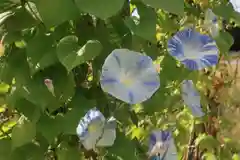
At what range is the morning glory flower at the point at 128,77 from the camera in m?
0.74

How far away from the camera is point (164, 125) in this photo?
1174 mm

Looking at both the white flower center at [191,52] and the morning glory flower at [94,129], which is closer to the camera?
the morning glory flower at [94,129]

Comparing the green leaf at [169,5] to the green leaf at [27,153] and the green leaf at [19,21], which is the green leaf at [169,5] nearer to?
the green leaf at [19,21]

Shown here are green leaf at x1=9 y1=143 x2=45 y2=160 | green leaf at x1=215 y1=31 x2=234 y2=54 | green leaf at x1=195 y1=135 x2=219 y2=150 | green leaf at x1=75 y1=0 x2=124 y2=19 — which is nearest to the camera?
green leaf at x1=75 y1=0 x2=124 y2=19

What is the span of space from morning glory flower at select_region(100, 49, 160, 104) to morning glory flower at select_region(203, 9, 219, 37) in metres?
0.29

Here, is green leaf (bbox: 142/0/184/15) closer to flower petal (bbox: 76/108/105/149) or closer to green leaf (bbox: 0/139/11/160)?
flower petal (bbox: 76/108/105/149)

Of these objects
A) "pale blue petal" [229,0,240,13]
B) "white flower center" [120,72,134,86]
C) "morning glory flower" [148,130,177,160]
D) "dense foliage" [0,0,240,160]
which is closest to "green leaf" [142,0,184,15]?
"dense foliage" [0,0,240,160]

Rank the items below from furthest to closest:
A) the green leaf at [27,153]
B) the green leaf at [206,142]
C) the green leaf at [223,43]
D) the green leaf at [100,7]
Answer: the green leaf at [206,142] → the green leaf at [223,43] → the green leaf at [27,153] → the green leaf at [100,7]

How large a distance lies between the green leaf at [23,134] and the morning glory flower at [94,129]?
0.09m

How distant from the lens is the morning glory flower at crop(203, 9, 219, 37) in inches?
40.6

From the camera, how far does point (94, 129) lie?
0.73 m

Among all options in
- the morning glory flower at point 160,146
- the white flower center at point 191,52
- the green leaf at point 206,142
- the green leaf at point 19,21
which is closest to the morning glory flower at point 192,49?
the white flower center at point 191,52

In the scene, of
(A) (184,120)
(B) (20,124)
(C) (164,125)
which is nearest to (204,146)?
(A) (184,120)

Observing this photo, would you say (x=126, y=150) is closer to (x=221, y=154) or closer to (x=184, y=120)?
(x=184, y=120)
